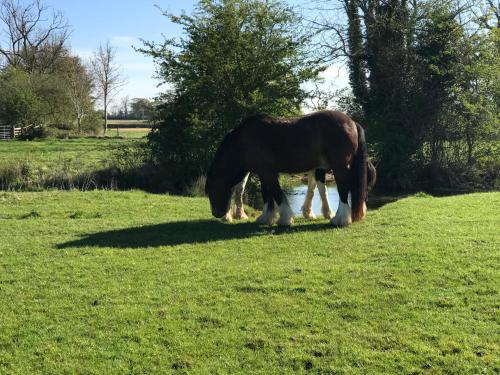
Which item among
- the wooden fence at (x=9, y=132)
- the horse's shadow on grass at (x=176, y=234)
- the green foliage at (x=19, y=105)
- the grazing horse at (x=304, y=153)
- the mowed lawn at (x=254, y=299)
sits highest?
the green foliage at (x=19, y=105)

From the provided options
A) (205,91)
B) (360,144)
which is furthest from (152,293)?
(205,91)

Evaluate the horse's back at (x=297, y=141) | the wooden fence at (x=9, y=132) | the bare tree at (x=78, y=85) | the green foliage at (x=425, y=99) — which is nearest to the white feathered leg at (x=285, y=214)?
the horse's back at (x=297, y=141)

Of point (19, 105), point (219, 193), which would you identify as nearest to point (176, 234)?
point (219, 193)

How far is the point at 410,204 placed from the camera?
1249 centimetres

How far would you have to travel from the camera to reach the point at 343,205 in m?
9.57

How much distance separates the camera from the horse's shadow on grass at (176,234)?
849 centimetres

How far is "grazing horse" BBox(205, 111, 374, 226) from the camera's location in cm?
963

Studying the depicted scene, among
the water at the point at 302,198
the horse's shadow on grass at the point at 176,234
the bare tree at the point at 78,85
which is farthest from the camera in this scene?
the bare tree at the point at 78,85

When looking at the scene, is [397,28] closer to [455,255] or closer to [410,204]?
[410,204]

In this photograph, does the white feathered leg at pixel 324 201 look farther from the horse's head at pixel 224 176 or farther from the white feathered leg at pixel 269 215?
the horse's head at pixel 224 176

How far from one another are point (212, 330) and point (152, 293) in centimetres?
126

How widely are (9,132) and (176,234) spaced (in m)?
39.2

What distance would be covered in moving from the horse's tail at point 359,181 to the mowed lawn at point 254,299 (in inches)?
12.5

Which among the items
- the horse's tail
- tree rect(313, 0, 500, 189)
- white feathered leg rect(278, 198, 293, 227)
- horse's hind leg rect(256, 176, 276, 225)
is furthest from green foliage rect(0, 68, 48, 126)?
the horse's tail
